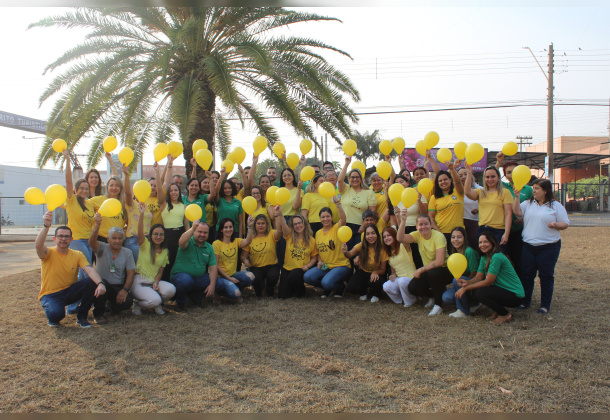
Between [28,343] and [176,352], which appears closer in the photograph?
[176,352]

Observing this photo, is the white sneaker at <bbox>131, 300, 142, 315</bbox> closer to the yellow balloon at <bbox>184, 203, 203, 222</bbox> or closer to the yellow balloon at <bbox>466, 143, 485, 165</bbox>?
the yellow balloon at <bbox>184, 203, 203, 222</bbox>

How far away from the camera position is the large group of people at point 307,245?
15.9 feet

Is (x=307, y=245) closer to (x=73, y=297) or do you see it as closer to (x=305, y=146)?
(x=305, y=146)

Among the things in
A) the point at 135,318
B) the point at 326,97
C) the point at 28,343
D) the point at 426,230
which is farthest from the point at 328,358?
the point at 326,97

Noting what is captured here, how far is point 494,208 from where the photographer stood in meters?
5.20

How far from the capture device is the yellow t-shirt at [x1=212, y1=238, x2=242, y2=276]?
5914mm

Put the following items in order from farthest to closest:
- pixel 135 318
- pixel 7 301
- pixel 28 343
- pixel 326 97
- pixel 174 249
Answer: pixel 326 97, pixel 7 301, pixel 174 249, pixel 135 318, pixel 28 343

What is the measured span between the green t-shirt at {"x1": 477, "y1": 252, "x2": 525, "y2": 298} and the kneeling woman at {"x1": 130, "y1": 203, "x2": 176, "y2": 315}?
12.2 feet

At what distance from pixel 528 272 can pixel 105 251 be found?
4944 mm

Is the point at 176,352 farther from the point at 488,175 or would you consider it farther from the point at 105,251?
the point at 488,175

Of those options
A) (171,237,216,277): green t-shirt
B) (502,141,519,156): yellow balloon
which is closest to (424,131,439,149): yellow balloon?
(502,141,519,156): yellow balloon

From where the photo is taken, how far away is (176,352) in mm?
3979

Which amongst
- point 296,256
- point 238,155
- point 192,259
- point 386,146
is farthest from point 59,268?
point 386,146

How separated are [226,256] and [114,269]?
1424 mm
